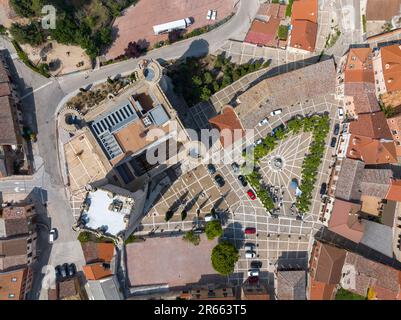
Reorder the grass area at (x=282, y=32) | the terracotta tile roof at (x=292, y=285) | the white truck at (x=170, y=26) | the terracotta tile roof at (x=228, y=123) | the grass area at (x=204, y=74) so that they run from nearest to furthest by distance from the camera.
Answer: the terracotta tile roof at (x=292, y=285), the terracotta tile roof at (x=228, y=123), the grass area at (x=204, y=74), the white truck at (x=170, y=26), the grass area at (x=282, y=32)

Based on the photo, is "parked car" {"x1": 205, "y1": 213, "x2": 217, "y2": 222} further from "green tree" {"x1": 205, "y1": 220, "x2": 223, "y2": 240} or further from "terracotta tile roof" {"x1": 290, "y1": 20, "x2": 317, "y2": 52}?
"terracotta tile roof" {"x1": 290, "y1": 20, "x2": 317, "y2": 52}

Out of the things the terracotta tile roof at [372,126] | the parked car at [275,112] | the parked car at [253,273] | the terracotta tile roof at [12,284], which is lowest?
the parked car at [253,273]

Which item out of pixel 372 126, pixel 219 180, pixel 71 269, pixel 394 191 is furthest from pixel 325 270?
pixel 71 269

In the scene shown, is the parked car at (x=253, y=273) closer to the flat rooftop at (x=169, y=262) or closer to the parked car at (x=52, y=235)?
the flat rooftop at (x=169, y=262)

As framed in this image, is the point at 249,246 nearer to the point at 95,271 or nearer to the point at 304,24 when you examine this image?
the point at 95,271

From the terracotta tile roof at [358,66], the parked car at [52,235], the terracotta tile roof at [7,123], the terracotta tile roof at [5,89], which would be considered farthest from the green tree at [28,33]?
the terracotta tile roof at [358,66]

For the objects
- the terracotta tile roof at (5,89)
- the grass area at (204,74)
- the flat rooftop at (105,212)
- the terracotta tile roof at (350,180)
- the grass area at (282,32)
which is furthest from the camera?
the grass area at (282,32)

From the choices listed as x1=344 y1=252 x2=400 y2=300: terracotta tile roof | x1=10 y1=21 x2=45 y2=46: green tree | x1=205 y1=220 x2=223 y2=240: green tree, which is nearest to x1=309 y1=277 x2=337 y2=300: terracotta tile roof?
x1=344 y1=252 x2=400 y2=300: terracotta tile roof
